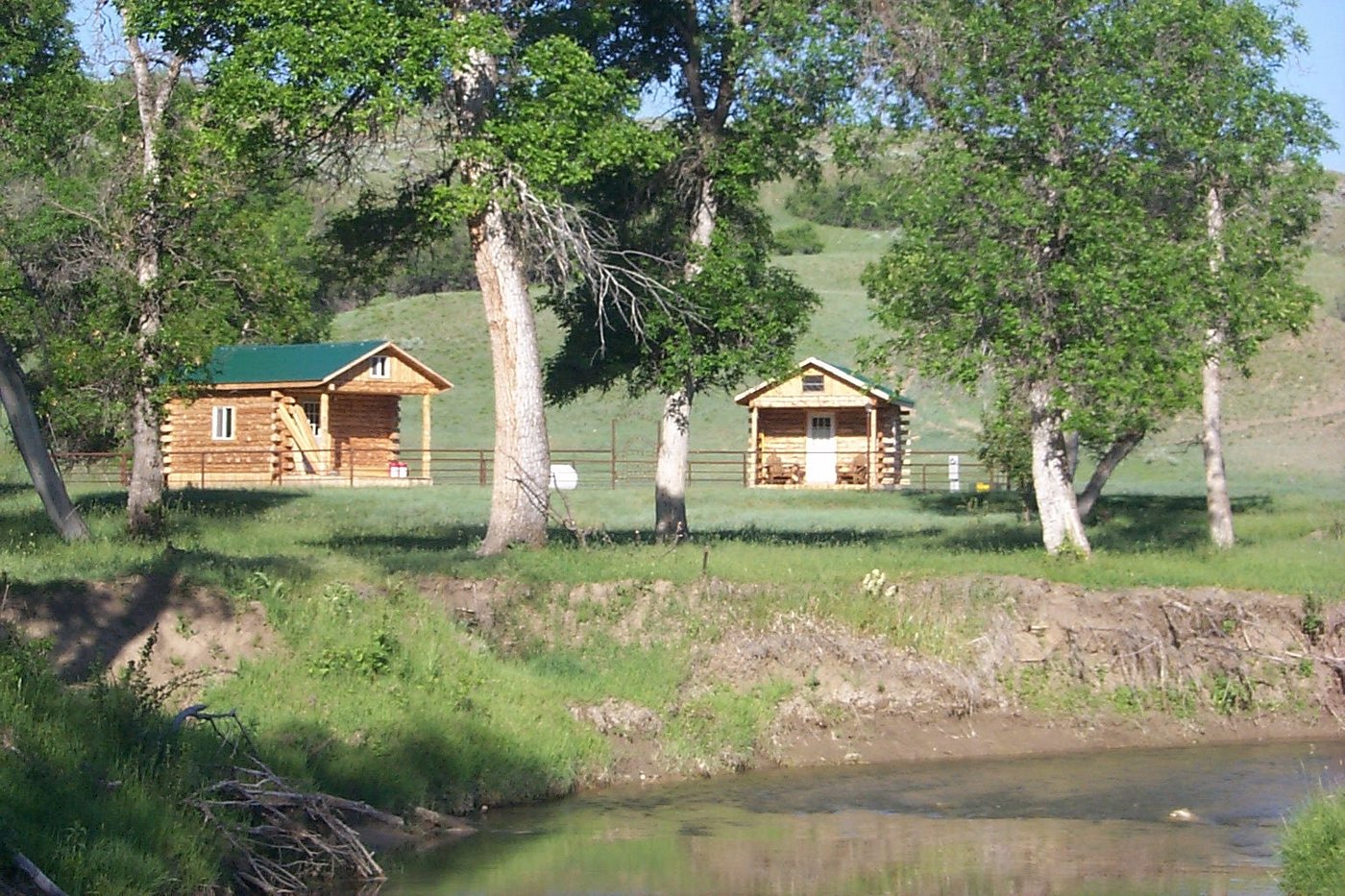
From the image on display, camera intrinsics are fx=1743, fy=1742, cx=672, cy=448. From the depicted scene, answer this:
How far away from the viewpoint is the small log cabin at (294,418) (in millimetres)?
52750

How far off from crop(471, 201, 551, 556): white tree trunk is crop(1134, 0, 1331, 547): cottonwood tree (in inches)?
341

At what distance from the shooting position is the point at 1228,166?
25.0 m

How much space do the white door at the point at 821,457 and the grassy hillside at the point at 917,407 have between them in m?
3.36

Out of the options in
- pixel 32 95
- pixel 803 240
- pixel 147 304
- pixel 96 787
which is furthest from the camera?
pixel 803 240

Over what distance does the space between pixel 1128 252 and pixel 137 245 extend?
613 inches

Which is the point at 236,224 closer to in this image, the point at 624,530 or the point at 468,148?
the point at 468,148

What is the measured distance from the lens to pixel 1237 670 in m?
21.1

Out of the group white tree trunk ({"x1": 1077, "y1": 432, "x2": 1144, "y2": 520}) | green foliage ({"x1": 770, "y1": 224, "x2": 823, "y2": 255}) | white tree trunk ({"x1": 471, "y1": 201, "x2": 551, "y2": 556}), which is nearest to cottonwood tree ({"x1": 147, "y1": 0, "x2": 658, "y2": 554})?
white tree trunk ({"x1": 471, "y1": 201, "x2": 551, "y2": 556})

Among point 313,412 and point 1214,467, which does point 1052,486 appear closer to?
point 1214,467

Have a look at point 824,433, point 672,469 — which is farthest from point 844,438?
point 672,469

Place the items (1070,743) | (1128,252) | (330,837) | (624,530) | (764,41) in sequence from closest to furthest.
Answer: (330,837), (1070,743), (1128,252), (764,41), (624,530)

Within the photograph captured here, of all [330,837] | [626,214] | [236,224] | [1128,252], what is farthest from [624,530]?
[330,837]

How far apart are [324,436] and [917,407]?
25858 millimetres

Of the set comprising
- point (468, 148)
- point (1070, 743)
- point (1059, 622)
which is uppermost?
point (468, 148)
